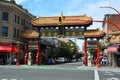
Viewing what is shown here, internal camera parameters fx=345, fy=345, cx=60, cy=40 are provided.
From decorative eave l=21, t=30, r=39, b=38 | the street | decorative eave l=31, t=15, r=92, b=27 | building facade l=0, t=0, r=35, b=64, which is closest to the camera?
the street

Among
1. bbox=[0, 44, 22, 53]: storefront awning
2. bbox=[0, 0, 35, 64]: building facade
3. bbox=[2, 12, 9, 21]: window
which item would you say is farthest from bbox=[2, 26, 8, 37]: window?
bbox=[0, 44, 22, 53]: storefront awning

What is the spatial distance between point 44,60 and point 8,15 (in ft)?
68.9

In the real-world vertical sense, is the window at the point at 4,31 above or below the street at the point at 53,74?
above

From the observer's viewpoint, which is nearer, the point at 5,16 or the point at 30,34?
the point at 5,16

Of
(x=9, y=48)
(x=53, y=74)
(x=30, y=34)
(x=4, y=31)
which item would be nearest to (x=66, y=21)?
(x=30, y=34)

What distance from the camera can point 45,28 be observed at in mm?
65688

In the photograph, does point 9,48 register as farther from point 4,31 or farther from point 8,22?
point 8,22

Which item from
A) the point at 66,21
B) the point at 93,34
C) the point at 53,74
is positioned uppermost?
the point at 66,21

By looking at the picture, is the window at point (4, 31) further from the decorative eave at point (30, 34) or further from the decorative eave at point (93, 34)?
the decorative eave at point (93, 34)

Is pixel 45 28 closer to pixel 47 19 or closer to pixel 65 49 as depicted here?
pixel 47 19

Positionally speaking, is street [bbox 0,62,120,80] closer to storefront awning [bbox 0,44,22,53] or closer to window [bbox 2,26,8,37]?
storefront awning [bbox 0,44,22,53]

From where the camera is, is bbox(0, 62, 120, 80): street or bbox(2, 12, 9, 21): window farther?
bbox(2, 12, 9, 21): window

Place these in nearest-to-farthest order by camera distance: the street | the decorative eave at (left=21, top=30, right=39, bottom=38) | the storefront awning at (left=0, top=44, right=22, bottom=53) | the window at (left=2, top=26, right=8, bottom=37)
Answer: the street
the storefront awning at (left=0, top=44, right=22, bottom=53)
the window at (left=2, top=26, right=8, bottom=37)
the decorative eave at (left=21, top=30, right=39, bottom=38)

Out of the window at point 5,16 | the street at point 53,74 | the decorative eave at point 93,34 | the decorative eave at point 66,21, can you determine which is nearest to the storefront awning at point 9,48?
the window at point 5,16
